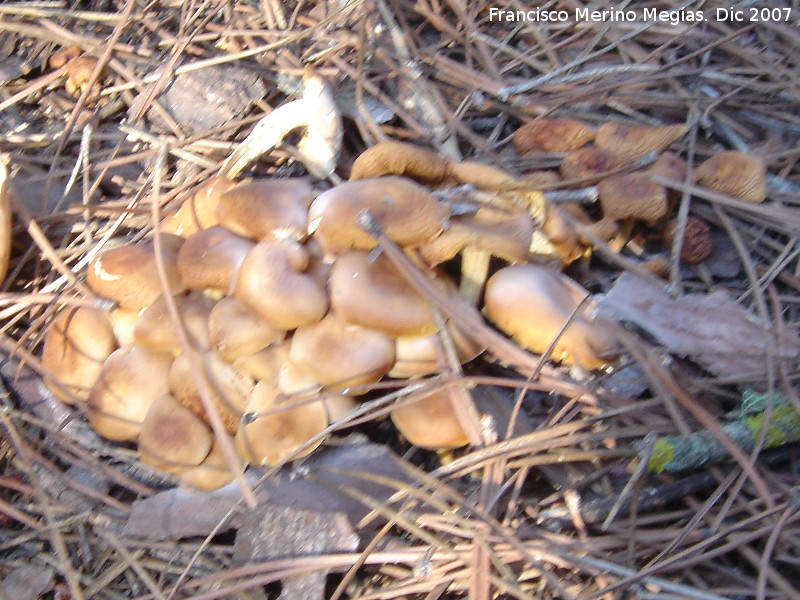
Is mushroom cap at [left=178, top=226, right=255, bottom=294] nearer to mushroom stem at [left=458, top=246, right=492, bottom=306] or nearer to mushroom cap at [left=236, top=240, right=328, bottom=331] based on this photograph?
mushroom cap at [left=236, top=240, right=328, bottom=331]

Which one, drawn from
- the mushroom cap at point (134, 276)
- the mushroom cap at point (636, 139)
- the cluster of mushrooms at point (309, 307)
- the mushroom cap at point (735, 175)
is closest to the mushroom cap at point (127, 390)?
the cluster of mushrooms at point (309, 307)

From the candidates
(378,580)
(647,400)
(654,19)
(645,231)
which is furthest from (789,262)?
(378,580)

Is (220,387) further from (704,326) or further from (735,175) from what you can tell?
(735,175)

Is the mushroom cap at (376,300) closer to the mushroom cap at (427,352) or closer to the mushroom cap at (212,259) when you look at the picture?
the mushroom cap at (427,352)

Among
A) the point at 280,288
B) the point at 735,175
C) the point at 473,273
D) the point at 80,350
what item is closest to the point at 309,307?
the point at 280,288

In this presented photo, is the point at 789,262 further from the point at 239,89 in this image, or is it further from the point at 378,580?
the point at 239,89

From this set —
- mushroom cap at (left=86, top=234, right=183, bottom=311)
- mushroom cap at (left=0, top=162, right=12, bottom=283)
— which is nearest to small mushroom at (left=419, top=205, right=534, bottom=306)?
mushroom cap at (left=86, top=234, right=183, bottom=311)
